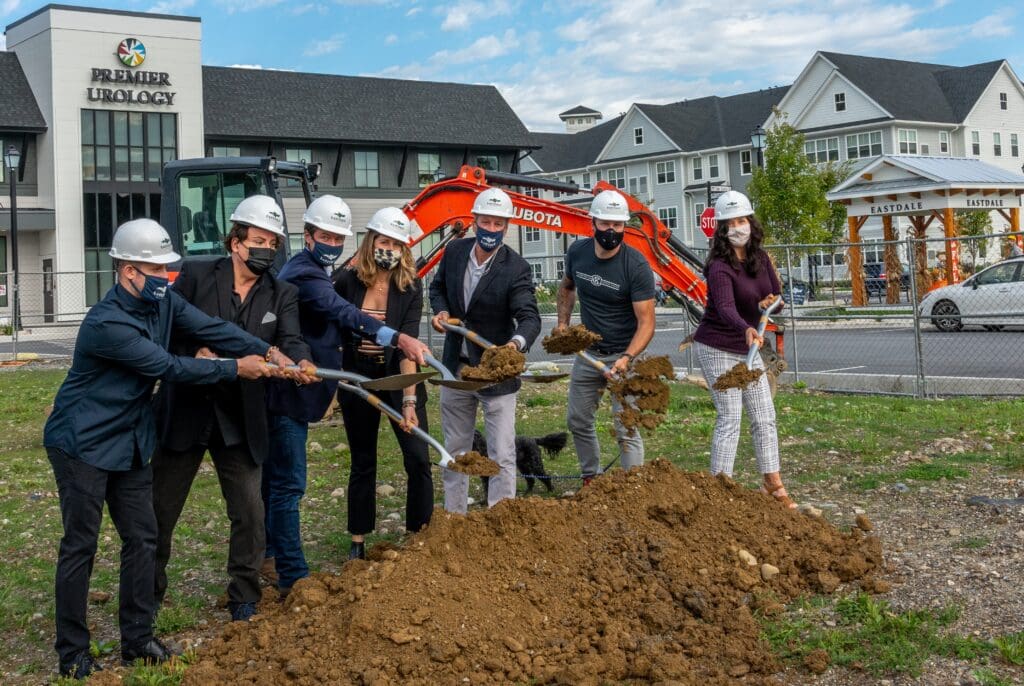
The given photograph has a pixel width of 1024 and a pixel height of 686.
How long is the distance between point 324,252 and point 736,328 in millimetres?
2709

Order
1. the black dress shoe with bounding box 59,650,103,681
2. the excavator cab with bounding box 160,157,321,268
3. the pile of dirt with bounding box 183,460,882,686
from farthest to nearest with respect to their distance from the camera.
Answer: the excavator cab with bounding box 160,157,321,268 → the black dress shoe with bounding box 59,650,103,681 → the pile of dirt with bounding box 183,460,882,686

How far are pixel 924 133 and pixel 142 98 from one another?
39.0 m

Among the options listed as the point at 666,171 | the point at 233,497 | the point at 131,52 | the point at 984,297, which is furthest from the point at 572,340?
the point at 666,171

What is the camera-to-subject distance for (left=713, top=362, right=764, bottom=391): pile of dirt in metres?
6.82

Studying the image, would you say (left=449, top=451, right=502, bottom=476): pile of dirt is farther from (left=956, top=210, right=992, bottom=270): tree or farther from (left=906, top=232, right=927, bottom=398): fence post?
(left=956, top=210, right=992, bottom=270): tree

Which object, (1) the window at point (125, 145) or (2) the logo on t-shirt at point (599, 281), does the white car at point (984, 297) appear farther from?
(1) the window at point (125, 145)

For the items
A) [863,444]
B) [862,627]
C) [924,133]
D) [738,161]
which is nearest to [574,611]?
[862,627]

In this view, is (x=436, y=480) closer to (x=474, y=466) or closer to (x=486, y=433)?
(x=486, y=433)

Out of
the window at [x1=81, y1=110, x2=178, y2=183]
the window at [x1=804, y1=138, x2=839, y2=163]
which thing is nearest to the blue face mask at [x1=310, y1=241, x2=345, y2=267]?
the window at [x1=81, y1=110, x2=178, y2=183]

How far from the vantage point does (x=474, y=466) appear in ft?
19.2

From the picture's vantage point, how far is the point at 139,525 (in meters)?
4.96

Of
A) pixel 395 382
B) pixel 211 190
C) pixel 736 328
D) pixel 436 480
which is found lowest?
pixel 436 480

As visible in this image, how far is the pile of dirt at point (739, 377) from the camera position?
682 cm

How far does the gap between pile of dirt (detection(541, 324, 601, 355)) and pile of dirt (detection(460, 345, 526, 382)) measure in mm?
784
